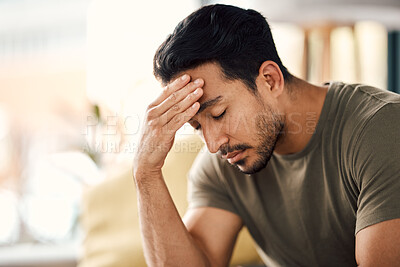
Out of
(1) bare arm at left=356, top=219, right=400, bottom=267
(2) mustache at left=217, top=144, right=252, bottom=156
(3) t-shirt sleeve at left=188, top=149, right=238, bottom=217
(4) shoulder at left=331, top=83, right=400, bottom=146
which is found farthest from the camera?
(3) t-shirt sleeve at left=188, top=149, right=238, bottom=217

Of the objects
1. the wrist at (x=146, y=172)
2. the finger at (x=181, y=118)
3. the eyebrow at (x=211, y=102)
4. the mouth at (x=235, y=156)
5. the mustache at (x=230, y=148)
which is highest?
the eyebrow at (x=211, y=102)

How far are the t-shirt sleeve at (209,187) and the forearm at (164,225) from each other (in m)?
0.14

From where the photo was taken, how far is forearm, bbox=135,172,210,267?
134 cm

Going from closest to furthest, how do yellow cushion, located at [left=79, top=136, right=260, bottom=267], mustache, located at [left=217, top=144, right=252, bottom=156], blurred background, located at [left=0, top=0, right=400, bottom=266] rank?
mustache, located at [left=217, top=144, right=252, bottom=156], yellow cushion, located at [left=79, top=136, right=260, bottom=267], blurred background, located at [left=0, top=0, right=400, bottom=266]

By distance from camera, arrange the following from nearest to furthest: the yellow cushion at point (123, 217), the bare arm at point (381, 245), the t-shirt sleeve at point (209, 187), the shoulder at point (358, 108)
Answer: the bare arm at point (381, 245) < the shoulder at point (358, 108) < the t-shirt sleeve at point (209, 187) < the yellow cushion at point (123, 217)

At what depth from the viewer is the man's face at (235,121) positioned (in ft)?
3.96

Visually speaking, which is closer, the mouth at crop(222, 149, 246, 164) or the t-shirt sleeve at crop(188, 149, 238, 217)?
the mouth at crop(222, 149, 246, 164)

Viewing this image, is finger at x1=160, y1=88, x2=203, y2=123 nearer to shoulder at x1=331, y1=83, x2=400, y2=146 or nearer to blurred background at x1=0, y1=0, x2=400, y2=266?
shoulder at x1=331, y1=83, x2=400, y2=146

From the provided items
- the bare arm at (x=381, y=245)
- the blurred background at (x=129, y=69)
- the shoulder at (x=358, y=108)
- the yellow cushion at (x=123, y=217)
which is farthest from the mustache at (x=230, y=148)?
the blurred background at (x=129, y=69)

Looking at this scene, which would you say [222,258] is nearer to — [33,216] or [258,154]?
[258,154]

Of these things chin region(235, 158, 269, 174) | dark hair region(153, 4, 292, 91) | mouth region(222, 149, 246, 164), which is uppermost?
dark hair region(153, 4, 292, 91)

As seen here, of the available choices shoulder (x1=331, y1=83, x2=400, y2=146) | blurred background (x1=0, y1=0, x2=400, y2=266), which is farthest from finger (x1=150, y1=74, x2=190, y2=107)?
blurred background (x1=0, y1=0, x2=400, y2=266)

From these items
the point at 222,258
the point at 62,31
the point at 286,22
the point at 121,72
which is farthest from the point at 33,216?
the point at 222,258

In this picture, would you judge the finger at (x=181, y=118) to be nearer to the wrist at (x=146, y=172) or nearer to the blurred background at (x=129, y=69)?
the wrist at (x=146, y=172)
